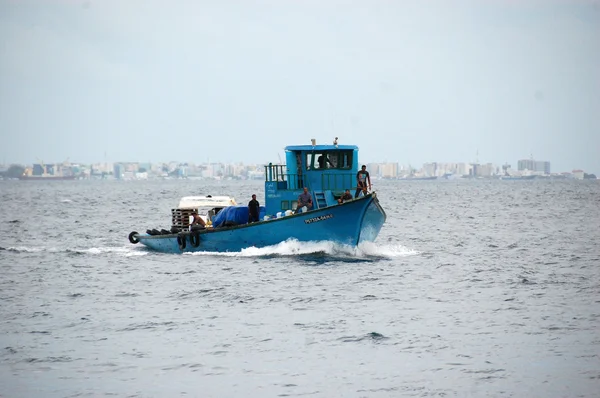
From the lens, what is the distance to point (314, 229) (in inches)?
1464

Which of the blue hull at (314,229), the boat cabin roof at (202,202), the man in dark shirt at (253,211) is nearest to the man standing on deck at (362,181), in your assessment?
the blue hull at (314,229)

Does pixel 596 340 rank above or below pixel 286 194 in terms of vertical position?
below

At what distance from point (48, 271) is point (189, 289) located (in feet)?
31.4

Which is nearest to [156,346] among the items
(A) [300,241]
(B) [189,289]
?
(B) [189,289]

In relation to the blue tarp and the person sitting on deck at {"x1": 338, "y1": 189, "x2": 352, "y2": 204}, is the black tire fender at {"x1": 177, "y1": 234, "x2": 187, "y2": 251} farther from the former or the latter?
the person sitting on deck at {"x1": 338, "y1": 189, "x2": 352, "y2": 204}

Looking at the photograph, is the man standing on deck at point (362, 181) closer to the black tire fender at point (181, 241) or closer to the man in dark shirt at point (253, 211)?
the man in dark shirt at point (253, 211)

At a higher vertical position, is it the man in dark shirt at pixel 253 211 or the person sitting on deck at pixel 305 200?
the person sitting on deck at pixel 305 200

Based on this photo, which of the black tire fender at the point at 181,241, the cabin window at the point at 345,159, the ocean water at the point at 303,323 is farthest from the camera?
the black tire fender at the point at 181,241

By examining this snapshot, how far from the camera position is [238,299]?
2992 cm

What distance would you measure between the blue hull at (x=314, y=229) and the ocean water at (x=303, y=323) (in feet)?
1.75

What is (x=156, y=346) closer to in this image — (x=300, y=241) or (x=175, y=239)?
(x=300, y=241)

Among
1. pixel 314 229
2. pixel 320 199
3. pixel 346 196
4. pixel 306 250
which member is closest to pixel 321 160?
pixel 320 199

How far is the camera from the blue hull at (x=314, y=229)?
36594 millimetres

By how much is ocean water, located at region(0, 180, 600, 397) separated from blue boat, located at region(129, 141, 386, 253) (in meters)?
0.70
